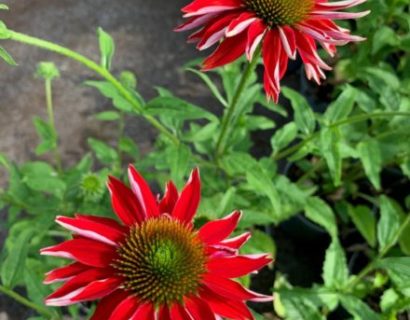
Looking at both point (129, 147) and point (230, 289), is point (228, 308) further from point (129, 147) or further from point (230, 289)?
point (129, 147)

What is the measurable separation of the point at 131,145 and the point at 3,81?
2.63 feet

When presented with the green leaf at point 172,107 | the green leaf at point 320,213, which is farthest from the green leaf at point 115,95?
the green leaf at point 320,213

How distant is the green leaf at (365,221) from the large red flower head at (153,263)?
81 centimetres

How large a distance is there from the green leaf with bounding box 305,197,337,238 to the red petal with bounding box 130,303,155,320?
2.10ft

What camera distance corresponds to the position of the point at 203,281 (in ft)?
2.50

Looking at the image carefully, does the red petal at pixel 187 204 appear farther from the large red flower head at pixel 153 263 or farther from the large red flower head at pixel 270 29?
the large red flower head at pixel 270 29

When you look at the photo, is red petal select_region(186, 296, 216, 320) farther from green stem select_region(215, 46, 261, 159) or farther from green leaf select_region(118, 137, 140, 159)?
green leaf select_region(118, 137, 140, 159)

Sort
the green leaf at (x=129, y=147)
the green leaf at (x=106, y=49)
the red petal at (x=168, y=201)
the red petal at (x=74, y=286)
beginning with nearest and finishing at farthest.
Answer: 1. the red petal at (x=74, y=286)
2. the red petal at (x=168, y=201)
3. the green leaf at (x=106, y=49)
4. the green leaf at (x=129, y=147)

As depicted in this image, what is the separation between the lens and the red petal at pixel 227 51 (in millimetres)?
846

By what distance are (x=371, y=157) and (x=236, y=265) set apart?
1.95 ft

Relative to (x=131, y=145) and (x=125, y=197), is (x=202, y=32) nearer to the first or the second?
(x=125, y=197)

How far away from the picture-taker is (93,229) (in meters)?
0.75

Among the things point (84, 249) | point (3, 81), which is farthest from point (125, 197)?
point (3, 81)

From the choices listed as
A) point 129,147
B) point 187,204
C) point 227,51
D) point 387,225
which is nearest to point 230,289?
point 187,204
